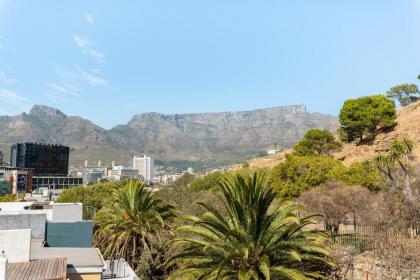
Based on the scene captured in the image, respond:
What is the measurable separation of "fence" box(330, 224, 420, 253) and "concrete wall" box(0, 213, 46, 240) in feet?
42.2

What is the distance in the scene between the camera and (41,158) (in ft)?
605

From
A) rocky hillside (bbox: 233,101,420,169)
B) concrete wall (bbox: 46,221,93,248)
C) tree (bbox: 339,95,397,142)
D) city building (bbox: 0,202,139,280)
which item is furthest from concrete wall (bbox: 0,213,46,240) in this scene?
tree (bbox: 339,95,397,142)

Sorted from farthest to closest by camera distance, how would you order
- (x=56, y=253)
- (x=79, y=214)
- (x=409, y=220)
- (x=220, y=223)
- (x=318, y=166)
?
(x=318, y=166) < (x=79, y=214) < (x=409, y=220) < (x=56, y=253) < (x=220, y=223)

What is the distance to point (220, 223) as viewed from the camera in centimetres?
1012

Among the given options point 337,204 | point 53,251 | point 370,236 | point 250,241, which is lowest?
point 53,251

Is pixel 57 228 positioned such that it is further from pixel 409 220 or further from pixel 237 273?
pixel 409 220

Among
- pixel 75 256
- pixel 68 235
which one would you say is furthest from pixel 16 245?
pixel 68 235

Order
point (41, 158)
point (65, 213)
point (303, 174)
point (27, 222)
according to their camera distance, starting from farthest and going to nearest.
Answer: point (41, 158)
point (303, 174)
point (65, 213)
point (27, 222)

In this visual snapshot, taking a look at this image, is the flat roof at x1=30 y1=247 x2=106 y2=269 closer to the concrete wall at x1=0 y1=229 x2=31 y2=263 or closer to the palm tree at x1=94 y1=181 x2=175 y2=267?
the concrete wall at x1=0 y1=229 x2=31 y2=263

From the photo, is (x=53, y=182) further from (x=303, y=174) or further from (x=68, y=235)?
(x=68, y=235)

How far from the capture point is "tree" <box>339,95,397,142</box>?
5081 cm

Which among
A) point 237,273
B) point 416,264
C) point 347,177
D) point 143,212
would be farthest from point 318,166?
point 237,273

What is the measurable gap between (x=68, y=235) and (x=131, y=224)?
3.50 metres

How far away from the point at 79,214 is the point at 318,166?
22.0 m
